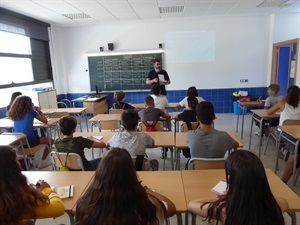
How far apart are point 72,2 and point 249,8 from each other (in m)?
4.29

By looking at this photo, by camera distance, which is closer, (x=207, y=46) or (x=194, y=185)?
(x=194, y=185)

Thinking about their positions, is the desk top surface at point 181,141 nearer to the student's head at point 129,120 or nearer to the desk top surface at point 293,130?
A: the student's head at point 129,120

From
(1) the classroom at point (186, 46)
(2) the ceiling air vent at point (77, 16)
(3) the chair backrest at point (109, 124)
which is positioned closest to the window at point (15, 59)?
(1) the classroom at point (186, 46)

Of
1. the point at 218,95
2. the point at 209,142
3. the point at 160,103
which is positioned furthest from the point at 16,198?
the point at 218,95

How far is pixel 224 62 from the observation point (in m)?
7.06

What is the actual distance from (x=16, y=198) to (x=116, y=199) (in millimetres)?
556

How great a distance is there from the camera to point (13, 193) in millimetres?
1220

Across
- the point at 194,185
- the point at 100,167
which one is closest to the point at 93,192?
the point at 100,167

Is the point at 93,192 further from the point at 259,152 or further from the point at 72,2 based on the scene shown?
the point at 72,2

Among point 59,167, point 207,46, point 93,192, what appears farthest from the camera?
point 207,46

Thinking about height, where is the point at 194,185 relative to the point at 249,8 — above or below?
below

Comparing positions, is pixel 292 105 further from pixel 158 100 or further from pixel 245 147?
pixel 158 100

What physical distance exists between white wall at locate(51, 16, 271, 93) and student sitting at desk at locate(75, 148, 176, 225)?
6326 mm

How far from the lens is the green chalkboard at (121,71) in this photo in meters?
7.21
